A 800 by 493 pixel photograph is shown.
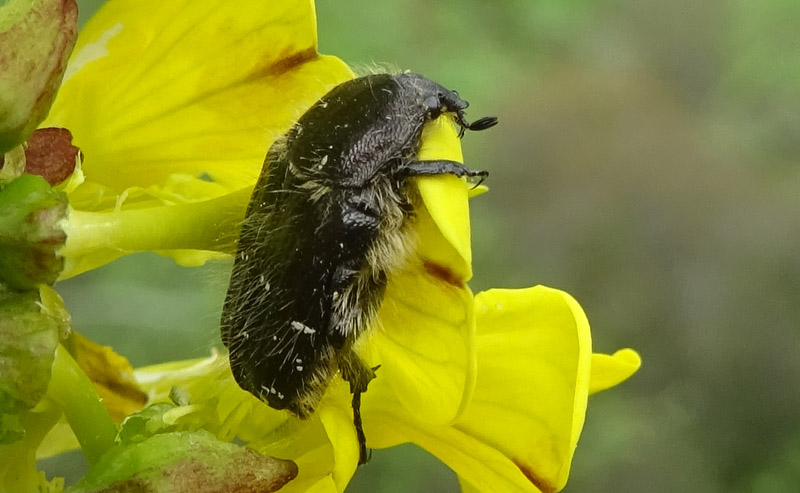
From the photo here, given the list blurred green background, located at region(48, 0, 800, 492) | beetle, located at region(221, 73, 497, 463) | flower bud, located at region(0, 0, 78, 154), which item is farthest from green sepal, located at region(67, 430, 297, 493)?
blurred green background, located at region(48, 0, 800, 492)

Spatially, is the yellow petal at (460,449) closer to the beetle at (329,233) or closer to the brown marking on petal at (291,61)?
the beetle at (329,233)

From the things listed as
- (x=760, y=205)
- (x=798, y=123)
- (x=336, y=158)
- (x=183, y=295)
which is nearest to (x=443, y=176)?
(x=336, y=158)

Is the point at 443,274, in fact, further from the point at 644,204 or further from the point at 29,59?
the point at 644,204

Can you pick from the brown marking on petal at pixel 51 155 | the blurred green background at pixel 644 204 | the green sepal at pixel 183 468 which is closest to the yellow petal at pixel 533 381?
the green sepal at pixel 183 468

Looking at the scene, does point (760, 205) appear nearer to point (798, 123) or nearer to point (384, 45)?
point (798, 123)

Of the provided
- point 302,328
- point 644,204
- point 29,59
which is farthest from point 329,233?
point 644,204

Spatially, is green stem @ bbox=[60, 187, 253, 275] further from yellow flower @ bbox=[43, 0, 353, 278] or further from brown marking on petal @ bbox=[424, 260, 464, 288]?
brown marking on petal @ bbox=[424, 260, 464, 288]
